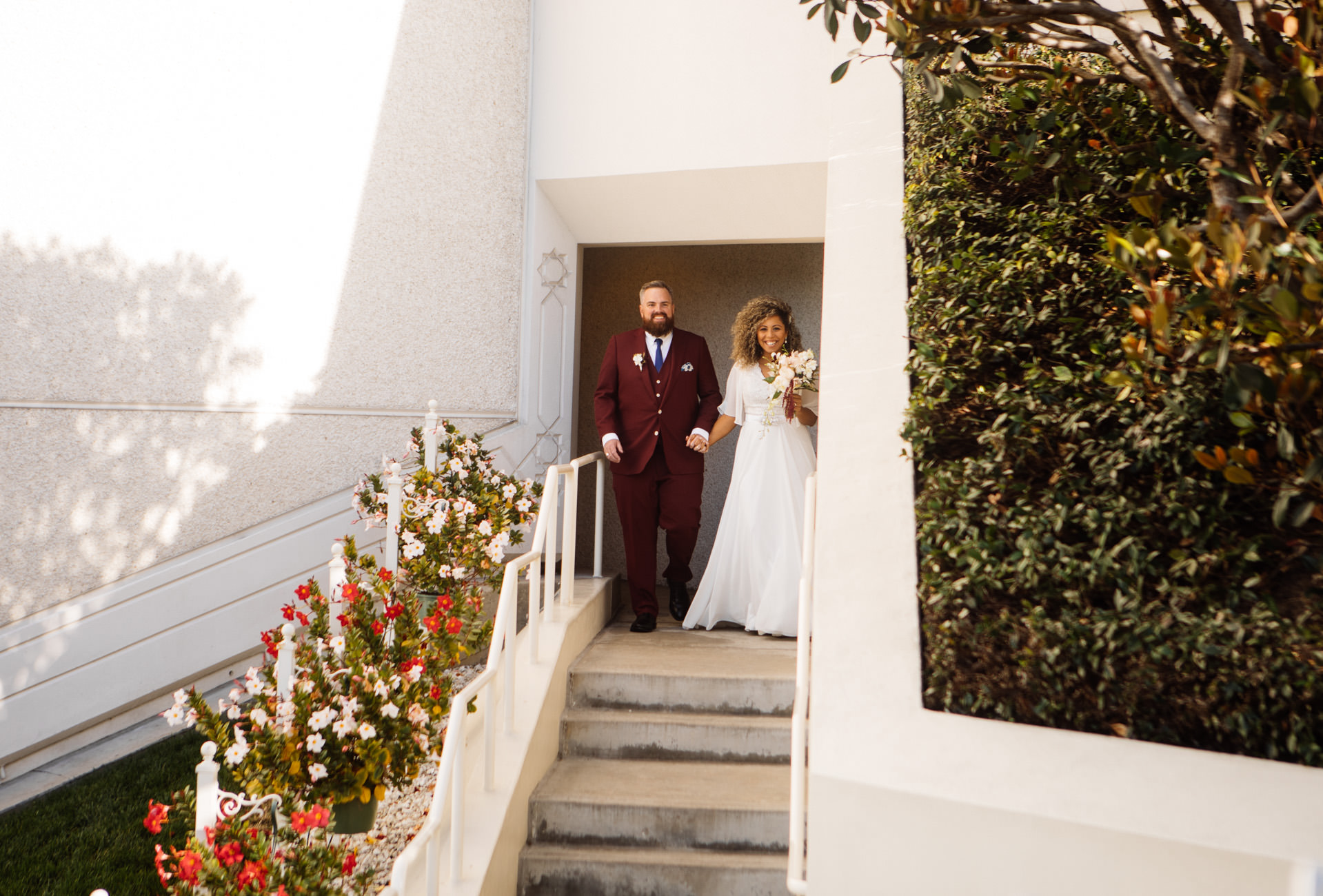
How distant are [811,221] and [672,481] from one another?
199cm

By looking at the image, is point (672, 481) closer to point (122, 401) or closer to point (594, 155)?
point (594, 155)

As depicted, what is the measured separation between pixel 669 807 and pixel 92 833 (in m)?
2.02

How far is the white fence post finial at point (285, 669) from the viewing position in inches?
111

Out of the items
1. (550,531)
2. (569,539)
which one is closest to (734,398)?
(569,539)

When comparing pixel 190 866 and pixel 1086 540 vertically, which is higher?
pixel 1086 540

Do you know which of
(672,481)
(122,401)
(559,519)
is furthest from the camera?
(559,519)

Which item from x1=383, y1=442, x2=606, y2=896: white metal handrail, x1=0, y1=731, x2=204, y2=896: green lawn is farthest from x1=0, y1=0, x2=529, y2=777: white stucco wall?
x1=383, y1=442, x2=606, y2=896: white metal handrail

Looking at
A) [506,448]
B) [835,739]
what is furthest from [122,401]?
[835,739]

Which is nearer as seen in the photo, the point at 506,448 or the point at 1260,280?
the point at 1260,280

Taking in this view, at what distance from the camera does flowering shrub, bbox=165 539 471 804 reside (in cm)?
263

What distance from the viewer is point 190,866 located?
217 cm

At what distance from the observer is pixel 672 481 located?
4.58 metres

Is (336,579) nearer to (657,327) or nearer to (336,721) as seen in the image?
(336,721)

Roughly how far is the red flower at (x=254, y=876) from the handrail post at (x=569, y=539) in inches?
76.3
